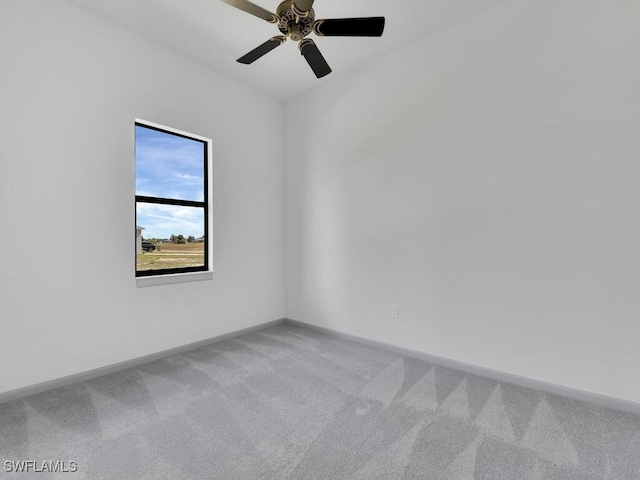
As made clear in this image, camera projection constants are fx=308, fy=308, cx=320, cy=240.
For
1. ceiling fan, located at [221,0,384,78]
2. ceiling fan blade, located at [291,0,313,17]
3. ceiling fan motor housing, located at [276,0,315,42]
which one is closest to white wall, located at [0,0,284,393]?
ceiling fan, located at [221,0,384,78]

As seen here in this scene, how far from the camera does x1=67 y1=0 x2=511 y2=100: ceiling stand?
232 cm

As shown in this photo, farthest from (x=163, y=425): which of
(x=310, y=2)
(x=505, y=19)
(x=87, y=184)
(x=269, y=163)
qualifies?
(x=505, y=19)

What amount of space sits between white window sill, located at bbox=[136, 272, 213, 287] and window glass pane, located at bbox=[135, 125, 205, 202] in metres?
0.78

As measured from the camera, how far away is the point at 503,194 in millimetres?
2369

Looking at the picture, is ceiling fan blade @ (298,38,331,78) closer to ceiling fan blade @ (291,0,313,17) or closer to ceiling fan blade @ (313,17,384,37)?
ceiling fan blade @ (313,17,384,37)

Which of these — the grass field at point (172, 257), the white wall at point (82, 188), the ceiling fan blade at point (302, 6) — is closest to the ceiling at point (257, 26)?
the white wall at point (82, 188)

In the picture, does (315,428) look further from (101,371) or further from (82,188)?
(82,188)

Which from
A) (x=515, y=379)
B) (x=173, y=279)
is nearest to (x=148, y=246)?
(x=173, y=279)

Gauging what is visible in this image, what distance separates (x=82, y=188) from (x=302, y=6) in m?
2.06

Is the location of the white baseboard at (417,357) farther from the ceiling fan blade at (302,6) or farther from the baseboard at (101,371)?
the ceiling fan blade at (302,6)

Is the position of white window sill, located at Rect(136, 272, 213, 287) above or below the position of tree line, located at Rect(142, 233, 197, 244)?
below

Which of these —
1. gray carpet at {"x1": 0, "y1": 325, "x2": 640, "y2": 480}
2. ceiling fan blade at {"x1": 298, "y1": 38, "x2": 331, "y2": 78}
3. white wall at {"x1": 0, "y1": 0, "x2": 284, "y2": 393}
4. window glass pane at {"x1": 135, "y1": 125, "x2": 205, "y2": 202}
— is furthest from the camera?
window glass pane at {"x1": 135, "y1": 125, "x2": 205, "y2": 202}

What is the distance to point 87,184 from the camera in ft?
7.85

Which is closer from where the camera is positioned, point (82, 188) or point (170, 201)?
point (82, 188)
